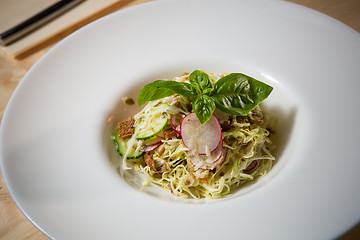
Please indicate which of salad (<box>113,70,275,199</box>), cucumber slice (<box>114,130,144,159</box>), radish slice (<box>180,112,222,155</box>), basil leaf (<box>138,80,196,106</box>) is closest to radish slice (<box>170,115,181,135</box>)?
salad (<box>113,70,275,199</box>)

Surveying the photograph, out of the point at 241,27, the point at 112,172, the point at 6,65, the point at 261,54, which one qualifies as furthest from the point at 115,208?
the point at 6,65

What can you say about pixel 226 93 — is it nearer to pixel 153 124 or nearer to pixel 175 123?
pixel 175 123

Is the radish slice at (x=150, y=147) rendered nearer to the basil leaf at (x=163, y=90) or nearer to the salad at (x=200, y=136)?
the salad at (x=200, y=136)

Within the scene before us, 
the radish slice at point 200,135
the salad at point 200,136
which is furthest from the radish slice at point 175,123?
the radish slice at point 200,135

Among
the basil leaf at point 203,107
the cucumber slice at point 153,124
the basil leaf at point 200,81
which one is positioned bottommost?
the cucumber slice at point 153,124

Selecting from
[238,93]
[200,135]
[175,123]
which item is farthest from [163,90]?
[238,93]

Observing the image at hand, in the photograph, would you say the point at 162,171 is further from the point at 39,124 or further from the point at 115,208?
the point at 39,124

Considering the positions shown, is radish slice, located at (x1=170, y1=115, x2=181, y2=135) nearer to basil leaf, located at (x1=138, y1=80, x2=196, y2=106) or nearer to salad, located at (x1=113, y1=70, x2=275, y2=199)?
salad, located at (x1=113, y1=70, x2=275, y2=199)
